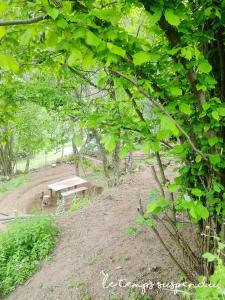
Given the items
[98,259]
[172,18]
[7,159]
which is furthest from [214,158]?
[7,159]

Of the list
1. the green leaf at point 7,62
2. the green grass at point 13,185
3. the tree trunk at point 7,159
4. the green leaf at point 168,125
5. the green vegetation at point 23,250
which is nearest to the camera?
the green leaf at point 7,62

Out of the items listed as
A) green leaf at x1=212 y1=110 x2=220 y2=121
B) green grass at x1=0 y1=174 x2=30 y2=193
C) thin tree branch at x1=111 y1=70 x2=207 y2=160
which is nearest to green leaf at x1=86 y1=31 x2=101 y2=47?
thin tree branch at x1=111 y1=70 x2=207 y2=160

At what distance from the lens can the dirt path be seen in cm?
379

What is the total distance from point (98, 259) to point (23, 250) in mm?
1602

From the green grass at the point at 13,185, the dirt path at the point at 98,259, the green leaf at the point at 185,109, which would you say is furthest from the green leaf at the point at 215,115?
the green grass at the point at 13,185

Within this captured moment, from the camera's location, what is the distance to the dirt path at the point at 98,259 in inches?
149

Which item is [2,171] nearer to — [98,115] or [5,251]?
[5,251]

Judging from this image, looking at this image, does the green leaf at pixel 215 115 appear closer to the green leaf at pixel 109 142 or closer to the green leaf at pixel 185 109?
the green leaf at pixel 185 109

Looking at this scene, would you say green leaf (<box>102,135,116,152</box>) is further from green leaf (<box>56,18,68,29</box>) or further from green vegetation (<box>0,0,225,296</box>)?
green leaf (<box>56,18,68,29</box>)

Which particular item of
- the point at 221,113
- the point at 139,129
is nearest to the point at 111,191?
the point at 139,129

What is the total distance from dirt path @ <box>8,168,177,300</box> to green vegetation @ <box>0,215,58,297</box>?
18cm

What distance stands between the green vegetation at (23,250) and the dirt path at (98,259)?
18 cm

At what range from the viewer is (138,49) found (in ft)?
6.10

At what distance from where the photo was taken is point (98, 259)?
4445 millimetres
